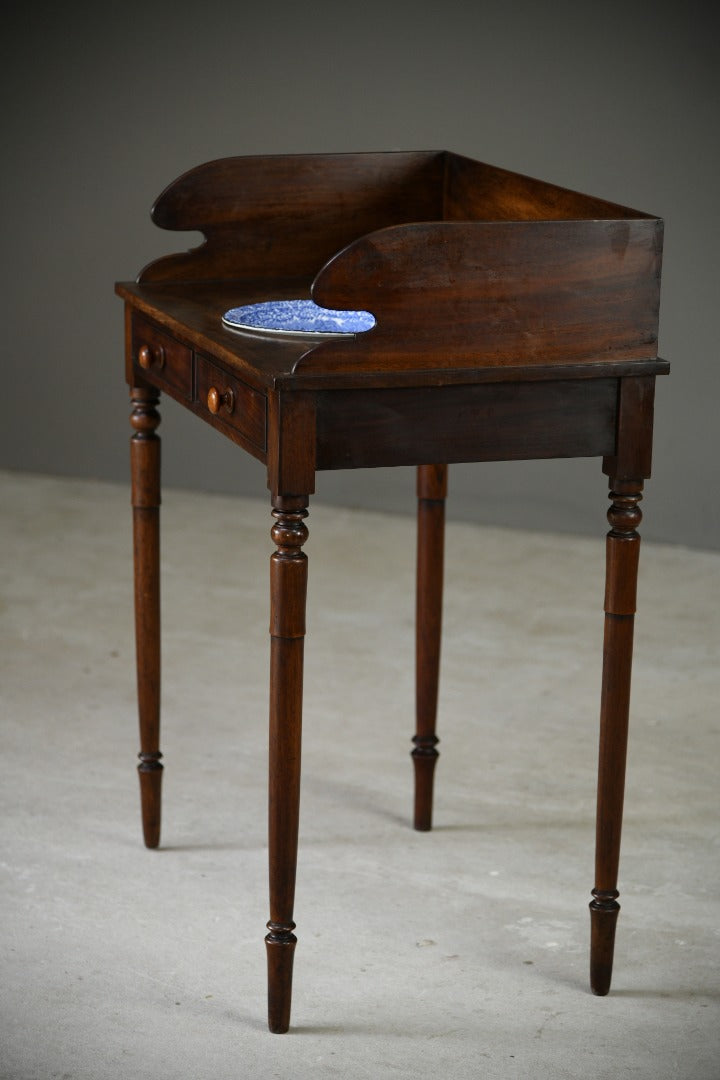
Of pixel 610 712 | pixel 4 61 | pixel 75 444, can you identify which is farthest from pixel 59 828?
pixel 4 61

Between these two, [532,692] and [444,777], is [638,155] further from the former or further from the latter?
[444,777]

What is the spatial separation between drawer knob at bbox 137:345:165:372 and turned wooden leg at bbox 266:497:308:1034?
1.92 feet

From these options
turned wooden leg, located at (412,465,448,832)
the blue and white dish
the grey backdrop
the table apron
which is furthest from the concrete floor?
the blue and white dish

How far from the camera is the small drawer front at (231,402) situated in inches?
90.1

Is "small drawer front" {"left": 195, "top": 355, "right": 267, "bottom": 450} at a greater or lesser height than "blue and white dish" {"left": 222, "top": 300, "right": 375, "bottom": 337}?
lesser

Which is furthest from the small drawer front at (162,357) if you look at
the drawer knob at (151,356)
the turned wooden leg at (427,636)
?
the turned wooden leg at (427,636)

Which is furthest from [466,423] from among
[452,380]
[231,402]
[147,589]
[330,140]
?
[330,140]

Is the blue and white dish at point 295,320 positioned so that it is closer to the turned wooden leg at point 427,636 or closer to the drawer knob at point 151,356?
the drawer knob at point 151,356

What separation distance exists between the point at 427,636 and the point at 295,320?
933mm

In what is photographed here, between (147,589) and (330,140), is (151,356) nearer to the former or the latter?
(147,589)

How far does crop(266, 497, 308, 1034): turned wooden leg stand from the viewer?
7.47ft

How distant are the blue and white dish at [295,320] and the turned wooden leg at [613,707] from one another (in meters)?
0.48

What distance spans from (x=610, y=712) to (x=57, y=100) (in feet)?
13.0

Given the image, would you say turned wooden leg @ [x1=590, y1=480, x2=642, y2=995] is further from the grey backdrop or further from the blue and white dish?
the grey backdrop
